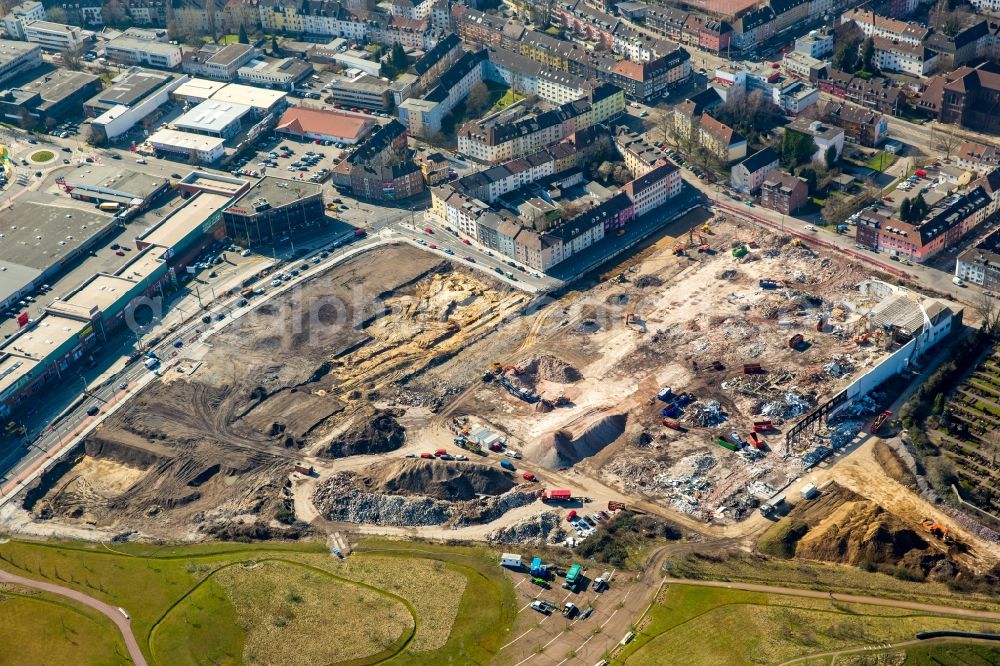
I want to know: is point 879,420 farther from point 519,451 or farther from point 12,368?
point 12,368

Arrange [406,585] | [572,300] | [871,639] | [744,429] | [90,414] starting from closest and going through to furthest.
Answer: [871,639]
[406,585]
[744,429]
[90,414]
[572,300]

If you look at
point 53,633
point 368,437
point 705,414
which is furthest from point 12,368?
point 705,414

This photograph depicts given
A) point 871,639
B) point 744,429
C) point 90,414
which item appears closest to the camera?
point 871,639

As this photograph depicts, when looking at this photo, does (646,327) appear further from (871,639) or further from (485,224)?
(871,639)

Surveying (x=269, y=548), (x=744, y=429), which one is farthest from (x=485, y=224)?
(x=269, y=548)

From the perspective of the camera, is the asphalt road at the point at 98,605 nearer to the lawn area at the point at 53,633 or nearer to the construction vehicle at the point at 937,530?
the lawn area at the point at 53,633

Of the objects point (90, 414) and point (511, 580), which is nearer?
point (511, 580)
